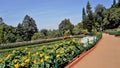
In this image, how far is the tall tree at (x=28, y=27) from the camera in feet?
319

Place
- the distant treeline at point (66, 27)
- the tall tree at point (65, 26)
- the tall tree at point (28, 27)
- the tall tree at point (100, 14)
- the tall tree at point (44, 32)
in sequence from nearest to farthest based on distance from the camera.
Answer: the distant treeline at point (66, 27) → the tall tree at point (28, 27) → the tall tree at point (65, 26) → the tall tree at point (44, 32) → the tall tree at point (100, 14)

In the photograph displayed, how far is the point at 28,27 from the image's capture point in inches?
4001

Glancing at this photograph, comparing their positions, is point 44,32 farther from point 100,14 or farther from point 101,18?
point 100,14

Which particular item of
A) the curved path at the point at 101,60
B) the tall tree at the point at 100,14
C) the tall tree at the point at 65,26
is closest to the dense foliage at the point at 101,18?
the tall tree at the point at 100,14

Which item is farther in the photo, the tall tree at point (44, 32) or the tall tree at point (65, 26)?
the tall tree at point (44, 32)

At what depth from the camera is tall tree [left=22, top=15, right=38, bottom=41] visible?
9722 centimetres

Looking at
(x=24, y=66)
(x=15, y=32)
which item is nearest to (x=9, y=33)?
(x=15, y=32)

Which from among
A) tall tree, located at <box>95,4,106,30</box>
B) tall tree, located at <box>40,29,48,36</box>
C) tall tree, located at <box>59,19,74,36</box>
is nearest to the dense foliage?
tall tree, located at <box>95,4,106,30</box>

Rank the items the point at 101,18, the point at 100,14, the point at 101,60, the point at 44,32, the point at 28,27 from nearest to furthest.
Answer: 1. the point at 101,60
2. the point at 28,27
3. the point at 44,32
4. the point at 101,18
5. the point at 100,14

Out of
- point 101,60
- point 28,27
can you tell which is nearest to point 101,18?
point 28,27

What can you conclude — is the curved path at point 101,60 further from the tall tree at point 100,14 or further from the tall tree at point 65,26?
the tall tree at point 100,14

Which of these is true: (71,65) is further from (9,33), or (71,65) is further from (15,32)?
(15,32)

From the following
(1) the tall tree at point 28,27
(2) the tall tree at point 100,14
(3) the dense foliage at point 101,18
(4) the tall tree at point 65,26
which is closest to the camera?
(3) the dense foliage at point 101,18

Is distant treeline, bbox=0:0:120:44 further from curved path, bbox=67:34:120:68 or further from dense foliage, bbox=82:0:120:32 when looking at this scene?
curved path, bbox=67:34:120:68
